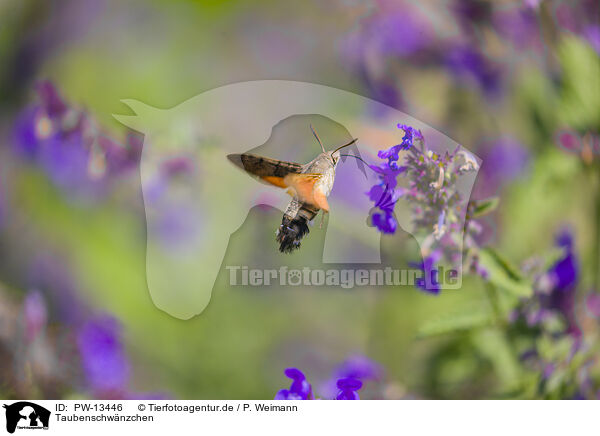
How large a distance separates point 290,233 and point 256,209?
0.07 meters

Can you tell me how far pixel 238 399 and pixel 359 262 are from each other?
1.00 feet

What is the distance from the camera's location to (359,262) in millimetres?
747

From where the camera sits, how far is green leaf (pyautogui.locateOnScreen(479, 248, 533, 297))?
0.63m

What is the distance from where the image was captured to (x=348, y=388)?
699 mm

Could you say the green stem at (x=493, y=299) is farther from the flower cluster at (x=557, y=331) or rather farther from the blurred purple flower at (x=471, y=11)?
the blurred purple flower at (x=471, y=11)

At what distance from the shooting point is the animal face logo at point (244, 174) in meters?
0.71

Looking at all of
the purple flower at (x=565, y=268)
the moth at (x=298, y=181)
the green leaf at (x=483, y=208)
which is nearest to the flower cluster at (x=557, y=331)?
the purple flower at (x=565, y=268)

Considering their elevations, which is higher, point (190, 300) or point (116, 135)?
point (116, 135)

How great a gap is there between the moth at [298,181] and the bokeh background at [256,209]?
57mm

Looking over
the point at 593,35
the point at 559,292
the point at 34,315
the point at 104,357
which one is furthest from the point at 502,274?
the point at 34,315
